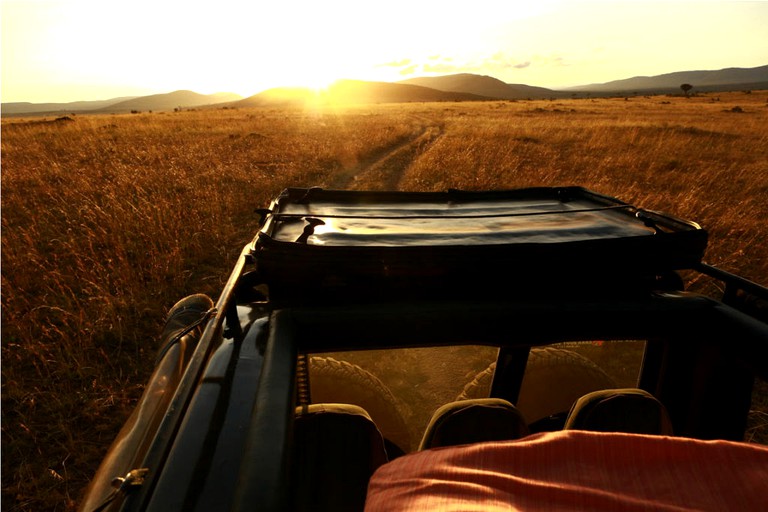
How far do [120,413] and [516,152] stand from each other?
12.3m

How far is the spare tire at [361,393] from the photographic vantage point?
7.19 feet

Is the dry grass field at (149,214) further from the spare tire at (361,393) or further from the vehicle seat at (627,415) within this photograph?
the vehicle seat at (627,415)

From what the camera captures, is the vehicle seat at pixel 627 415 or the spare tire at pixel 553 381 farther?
the spare tire at pixel 553 381

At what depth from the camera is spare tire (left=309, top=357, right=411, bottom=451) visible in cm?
219

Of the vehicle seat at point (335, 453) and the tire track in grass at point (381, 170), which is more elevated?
the vehicle seat at point (335, 453)

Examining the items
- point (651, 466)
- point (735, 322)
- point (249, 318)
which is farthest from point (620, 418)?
point (249, 318)

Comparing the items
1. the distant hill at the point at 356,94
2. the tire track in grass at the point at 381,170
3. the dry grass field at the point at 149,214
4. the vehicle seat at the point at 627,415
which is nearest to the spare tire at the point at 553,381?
the vehicle seat at the point at 627,415

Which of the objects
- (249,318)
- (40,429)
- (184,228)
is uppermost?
(249,318)

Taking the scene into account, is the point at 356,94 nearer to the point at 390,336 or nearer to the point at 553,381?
the point at 553,381

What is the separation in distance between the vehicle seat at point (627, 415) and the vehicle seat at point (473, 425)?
0.29 m

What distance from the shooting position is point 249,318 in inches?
59.3

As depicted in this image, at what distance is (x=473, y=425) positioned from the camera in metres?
1.32

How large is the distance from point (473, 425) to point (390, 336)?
0.41 metres

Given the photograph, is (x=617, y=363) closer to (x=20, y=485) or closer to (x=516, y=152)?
(x=20, y=485)
